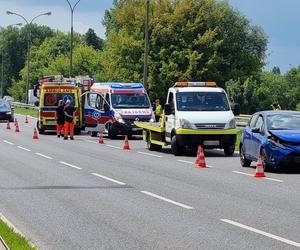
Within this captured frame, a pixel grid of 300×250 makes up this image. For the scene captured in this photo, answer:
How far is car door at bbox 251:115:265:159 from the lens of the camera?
18.6m

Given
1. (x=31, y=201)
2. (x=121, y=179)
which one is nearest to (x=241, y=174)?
(x=121, y=179)

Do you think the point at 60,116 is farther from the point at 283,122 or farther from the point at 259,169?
the point at 259,169

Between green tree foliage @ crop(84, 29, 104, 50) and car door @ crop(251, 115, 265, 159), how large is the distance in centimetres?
14205

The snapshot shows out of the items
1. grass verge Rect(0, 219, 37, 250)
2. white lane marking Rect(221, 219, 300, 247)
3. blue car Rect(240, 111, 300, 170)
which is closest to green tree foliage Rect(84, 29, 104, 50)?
blue car Rect(240, 111, 300, 170)

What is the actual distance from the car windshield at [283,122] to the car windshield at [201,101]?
564 centimetres

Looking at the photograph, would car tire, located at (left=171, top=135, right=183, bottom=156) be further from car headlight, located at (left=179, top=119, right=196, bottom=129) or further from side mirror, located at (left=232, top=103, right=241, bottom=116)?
side mirror, located at (left=232, top=103, right=241, bottom=116)

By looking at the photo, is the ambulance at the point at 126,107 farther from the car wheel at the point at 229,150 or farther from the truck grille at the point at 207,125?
the truck grille at the point at 207,125

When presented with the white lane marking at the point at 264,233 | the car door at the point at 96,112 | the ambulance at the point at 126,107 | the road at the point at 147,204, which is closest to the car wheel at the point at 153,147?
the road at the point at 147,204

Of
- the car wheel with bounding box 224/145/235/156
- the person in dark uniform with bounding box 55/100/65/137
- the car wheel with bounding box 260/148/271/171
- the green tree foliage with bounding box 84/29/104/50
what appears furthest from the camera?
the green tree foliage with bounding box 84/29/104/50

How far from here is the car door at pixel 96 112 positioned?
34.5 m

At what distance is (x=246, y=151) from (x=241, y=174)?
195 cm

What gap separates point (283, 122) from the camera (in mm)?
19000

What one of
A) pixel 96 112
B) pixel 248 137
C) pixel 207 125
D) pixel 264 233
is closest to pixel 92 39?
pixel 96 112

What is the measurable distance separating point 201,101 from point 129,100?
9.99 metres
